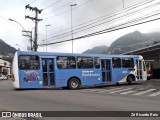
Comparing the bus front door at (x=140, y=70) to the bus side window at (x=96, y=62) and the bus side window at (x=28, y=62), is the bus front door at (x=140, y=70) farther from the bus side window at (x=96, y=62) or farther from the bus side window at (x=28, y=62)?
the bus side window at (x=28, y=62)

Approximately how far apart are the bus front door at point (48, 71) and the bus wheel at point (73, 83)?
1558 millimetres

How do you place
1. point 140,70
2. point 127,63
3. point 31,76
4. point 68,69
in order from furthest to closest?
point 140,70 → point 127,63 → point 68,69 → point 31,76

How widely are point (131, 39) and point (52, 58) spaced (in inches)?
3600

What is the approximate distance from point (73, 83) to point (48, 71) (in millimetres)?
2456

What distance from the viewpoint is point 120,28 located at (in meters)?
24.8

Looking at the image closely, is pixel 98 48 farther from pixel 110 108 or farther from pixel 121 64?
pixel 110 108

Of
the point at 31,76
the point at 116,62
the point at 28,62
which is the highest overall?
the point at 116,62

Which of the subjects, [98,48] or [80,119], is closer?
[80,119]

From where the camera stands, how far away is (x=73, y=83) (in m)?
25.3

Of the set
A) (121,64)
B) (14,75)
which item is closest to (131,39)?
(121,64)

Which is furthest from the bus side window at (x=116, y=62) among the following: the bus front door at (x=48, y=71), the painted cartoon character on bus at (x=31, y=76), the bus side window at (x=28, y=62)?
the painted cartoon character on bus at (x=31, y=76)

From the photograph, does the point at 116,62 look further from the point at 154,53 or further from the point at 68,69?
the point at 154,53

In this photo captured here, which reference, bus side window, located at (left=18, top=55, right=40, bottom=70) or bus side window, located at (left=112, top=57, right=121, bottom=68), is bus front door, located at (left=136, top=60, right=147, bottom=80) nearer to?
bus side window, located at (left=112, top=57, right=121, bottom=68)

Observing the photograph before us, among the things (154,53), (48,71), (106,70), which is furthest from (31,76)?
(154,53)
